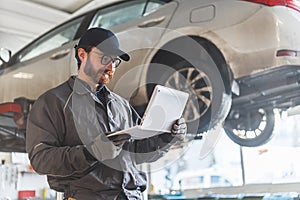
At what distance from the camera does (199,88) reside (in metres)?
2.40

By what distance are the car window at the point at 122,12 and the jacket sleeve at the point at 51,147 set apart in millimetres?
1512

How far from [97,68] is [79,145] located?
0.93 ft

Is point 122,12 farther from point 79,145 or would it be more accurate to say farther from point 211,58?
point 79,145

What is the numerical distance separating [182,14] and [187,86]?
424mm

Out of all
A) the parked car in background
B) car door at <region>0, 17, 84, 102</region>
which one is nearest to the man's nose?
car door at <region>0, 17, 84, 102</region>

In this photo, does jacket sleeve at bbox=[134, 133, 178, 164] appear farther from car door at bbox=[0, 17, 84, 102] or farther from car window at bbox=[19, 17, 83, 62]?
car window at bbox=[19, 17, 83, 62]

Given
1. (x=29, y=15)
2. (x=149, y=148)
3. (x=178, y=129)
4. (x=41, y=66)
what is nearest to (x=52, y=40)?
(x=41, y=66)

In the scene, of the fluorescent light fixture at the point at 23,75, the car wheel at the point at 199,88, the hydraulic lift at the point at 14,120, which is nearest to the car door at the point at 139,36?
the car wheel at the point at 199,88

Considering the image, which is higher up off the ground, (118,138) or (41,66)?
(41,66)

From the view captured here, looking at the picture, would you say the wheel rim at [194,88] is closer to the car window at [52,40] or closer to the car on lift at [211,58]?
the car on lift at [211,58]

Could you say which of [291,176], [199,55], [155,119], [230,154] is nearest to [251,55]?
[199,55]

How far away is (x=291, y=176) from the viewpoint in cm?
320

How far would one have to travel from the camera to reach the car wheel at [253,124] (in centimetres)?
295

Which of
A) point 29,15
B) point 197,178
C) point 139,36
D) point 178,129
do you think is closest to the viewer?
point 178,129
